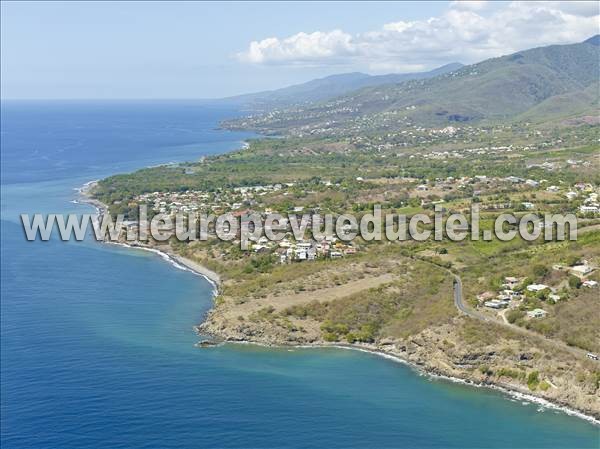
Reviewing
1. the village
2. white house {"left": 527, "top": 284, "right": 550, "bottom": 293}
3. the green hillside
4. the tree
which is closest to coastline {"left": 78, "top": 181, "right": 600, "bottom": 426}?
the village

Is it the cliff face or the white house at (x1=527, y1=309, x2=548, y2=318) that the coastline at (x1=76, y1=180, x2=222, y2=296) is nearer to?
the cliff face

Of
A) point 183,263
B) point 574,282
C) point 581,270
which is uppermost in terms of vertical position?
point 581,270

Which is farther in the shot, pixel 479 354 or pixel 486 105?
pixel 486 105

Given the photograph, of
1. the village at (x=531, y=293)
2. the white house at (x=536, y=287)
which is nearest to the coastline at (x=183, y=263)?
the village at (x=531, y=293)

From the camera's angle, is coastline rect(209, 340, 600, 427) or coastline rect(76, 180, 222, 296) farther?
coastline rect(76, 180, 222, 296)

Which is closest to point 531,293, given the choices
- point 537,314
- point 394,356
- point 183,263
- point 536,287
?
point 536,287

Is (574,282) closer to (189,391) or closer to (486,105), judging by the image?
(189,391)

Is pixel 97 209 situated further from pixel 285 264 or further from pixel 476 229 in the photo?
pixel 476 229

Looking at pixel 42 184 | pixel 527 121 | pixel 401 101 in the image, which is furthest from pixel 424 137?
pixel 42 184
